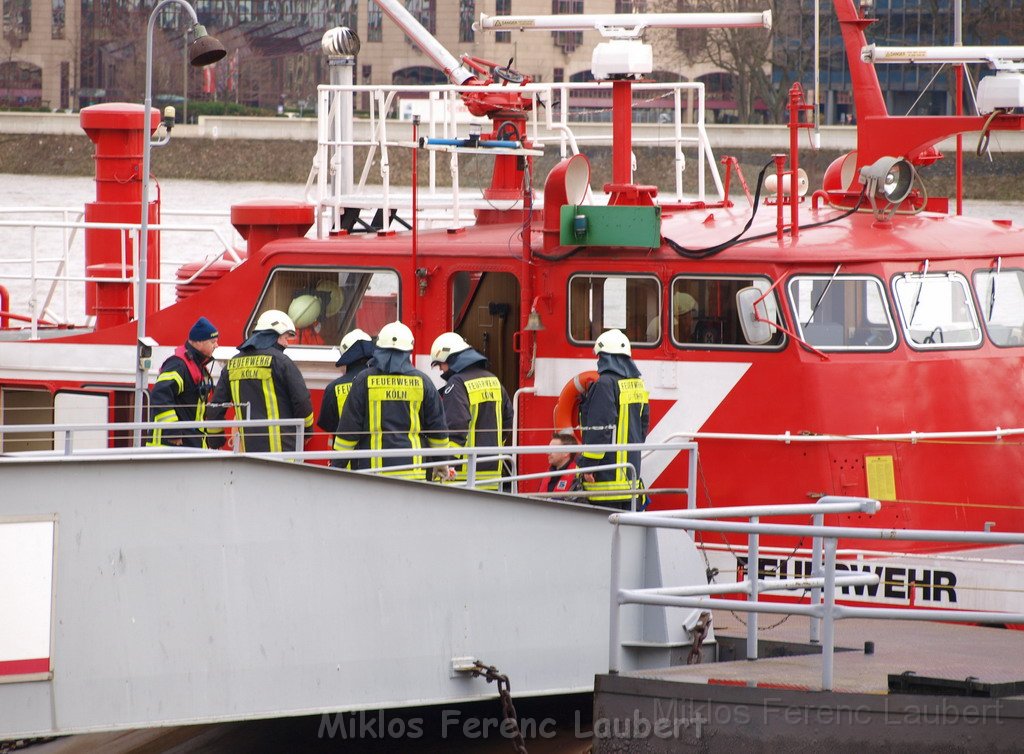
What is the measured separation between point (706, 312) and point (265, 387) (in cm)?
267

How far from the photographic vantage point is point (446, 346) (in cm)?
892

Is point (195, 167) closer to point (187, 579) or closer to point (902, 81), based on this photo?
point (902, 81)

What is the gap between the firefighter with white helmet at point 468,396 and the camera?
8805mm

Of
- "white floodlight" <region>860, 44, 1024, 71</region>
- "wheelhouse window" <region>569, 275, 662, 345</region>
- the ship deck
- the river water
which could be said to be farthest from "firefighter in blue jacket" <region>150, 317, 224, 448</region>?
the river water

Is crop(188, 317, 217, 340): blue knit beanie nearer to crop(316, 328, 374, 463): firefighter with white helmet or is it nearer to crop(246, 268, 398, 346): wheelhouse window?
crop(246, 268, 398, 346): wheelhouse window

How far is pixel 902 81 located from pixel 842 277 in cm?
5952

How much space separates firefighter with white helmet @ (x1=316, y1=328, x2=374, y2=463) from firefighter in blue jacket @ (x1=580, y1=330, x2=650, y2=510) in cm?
136

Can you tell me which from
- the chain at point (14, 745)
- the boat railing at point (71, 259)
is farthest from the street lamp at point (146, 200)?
the chain at point (14, 745)

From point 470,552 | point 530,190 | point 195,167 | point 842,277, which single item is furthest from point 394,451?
point 195,167

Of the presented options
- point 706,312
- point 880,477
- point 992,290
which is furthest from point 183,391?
point 992,290

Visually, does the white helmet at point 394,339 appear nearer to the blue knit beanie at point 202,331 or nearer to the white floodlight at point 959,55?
the blue knit beanie at point 202,331

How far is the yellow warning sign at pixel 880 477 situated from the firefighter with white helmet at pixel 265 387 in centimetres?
329

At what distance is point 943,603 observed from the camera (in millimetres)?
8602

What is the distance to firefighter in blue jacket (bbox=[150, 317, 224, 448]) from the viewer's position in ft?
30.5
